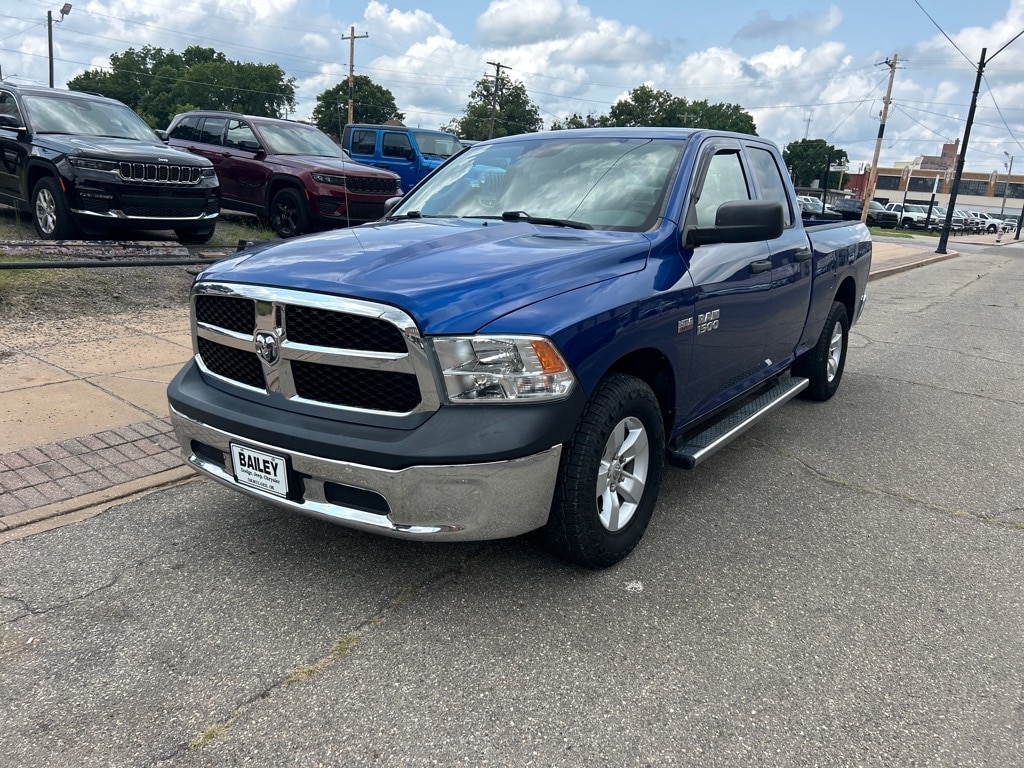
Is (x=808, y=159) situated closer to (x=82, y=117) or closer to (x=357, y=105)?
(x=357, y=105)

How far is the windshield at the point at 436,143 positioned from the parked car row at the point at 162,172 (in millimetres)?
4084

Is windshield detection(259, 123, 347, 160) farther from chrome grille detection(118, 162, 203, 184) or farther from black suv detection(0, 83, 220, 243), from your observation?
chrome grille detection(118, 162, 203, 184)

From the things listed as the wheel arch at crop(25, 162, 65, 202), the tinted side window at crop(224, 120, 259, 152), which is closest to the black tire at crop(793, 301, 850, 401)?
the wheel arch at crop(25, 162, 65, 202)

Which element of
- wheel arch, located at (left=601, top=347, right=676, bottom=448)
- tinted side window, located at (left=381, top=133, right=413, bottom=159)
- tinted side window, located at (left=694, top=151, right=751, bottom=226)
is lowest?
wheel arch, located at (left=601, top=347, right=676, bottom=448)

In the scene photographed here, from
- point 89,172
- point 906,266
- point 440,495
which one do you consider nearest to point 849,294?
point 440,495

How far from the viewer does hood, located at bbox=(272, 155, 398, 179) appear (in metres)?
10.6

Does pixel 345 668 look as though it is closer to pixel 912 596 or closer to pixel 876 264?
pixel 912 596

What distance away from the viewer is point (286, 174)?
10.6 metres

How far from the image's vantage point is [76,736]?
2.24 m

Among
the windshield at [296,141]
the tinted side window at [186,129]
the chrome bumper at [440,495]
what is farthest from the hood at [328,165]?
the chrome bumper at [440,495]

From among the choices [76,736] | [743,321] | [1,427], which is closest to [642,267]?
[743,321]

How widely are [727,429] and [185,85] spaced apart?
109383 millimetres

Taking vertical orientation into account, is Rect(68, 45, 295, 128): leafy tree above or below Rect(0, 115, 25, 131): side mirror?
above

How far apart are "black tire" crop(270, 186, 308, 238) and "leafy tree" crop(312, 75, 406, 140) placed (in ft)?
293
